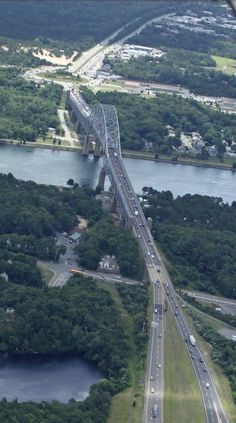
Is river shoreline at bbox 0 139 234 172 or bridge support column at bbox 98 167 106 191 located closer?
bridge support column at bbox 98 167 106 191

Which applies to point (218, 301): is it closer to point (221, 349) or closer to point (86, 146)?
point (221, 349)

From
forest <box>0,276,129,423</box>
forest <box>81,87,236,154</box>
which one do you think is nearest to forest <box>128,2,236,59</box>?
forest <box>81,87,236,154</box>

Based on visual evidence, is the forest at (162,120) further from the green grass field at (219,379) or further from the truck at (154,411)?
the truck at (154,411)

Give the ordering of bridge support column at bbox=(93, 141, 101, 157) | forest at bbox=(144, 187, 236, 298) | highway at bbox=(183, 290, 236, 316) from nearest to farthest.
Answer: highway at bbox=(183, 290, 236, 316) → forest at bbox=(144, 187, 236, 298) → bridge support column at bbox=(93, 141, 101, 157)

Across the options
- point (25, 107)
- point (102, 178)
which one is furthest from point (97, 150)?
point (25, 107)

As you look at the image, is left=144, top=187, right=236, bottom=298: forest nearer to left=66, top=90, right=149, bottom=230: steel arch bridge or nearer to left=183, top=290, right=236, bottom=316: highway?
left=183, top=290, right=236, bottom=316: highway

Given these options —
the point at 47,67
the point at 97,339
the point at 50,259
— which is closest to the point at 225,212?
the point at 50,259

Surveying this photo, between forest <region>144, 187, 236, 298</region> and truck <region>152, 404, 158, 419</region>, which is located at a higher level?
forest <region>144, 187, 236, 298</region>
